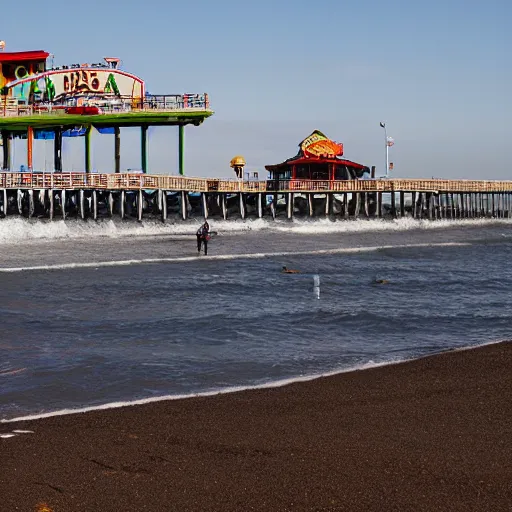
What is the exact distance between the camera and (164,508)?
243 inches

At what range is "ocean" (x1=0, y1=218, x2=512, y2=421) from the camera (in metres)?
11.5

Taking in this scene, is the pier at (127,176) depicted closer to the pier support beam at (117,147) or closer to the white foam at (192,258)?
the pier support beam at (117,147)

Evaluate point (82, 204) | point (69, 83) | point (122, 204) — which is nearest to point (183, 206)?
point (122, 204)

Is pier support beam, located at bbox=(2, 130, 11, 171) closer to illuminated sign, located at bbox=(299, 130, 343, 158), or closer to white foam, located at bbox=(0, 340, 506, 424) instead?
illuminated sign, located at bbox=(299, 130, 343, 158)

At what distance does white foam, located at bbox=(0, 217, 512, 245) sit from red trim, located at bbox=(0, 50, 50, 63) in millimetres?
13030

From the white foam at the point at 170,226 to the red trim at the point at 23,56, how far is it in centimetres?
1303

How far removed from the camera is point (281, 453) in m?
7.43

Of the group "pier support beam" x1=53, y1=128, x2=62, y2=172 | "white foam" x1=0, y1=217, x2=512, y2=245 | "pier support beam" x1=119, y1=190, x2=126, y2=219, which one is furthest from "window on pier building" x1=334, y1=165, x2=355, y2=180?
"pier support beam" x1=53, y1=128, x2=62, y2=172

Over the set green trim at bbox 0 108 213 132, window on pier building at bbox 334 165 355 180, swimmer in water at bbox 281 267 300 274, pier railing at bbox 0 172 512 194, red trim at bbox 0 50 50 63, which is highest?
red trim at bbox 0 50 50 63

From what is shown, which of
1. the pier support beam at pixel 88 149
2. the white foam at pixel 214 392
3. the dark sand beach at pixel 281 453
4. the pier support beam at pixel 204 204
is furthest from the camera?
the pier support beam at pixel 204 204

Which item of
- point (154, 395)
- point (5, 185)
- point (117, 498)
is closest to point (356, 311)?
point (154, 395)

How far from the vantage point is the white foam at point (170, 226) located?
1777 inches

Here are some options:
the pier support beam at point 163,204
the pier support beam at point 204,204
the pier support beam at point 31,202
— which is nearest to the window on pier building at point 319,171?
the pier support beam at point 204,204

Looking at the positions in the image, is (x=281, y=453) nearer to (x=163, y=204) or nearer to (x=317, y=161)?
(x=163, y=204)
